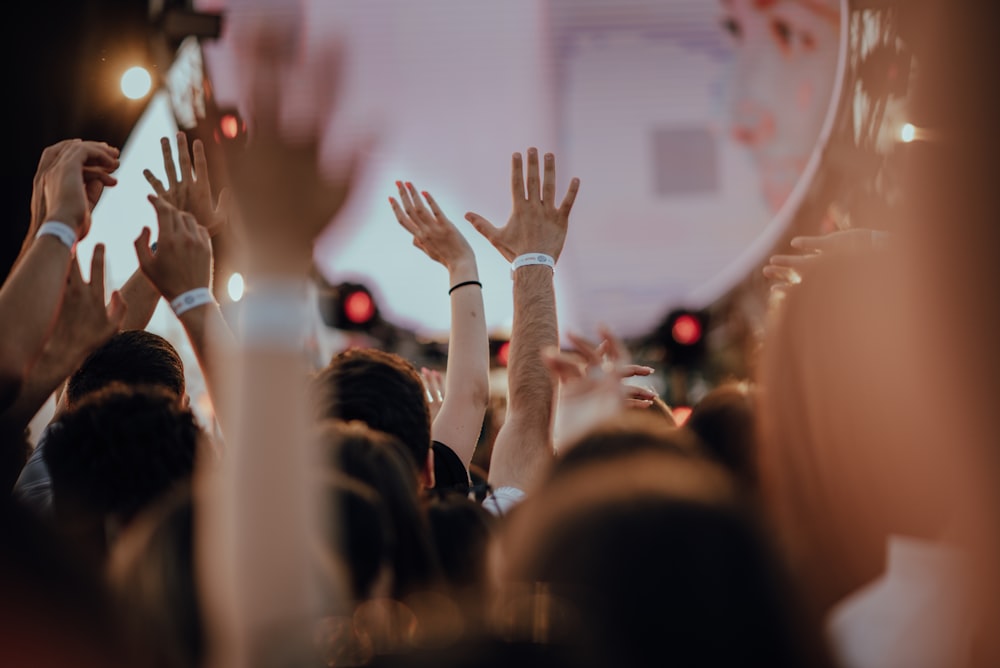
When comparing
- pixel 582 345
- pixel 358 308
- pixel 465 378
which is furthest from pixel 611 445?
pixel 358 308

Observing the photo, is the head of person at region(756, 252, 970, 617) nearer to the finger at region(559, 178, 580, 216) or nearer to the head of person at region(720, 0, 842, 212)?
the finger at region(559, 178, 580, 216)

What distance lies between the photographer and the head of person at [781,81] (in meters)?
4.66

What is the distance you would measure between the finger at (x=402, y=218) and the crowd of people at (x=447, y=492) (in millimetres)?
888

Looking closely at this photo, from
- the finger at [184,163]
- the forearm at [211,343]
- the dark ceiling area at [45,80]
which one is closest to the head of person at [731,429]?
the forearm at [211,343]

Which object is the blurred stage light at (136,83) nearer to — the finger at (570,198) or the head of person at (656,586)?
the finger at (570,198)

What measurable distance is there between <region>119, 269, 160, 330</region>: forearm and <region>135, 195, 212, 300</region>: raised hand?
857 mm

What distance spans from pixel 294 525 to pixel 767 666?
0.50 m

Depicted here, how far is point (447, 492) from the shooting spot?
1.87 meters

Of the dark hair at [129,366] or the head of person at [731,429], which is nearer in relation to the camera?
the head of person at [731,429]

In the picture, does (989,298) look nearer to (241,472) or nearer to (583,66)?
(241,472)

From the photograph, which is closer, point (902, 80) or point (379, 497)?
point (379, 497)

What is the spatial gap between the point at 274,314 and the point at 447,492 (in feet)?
3.38

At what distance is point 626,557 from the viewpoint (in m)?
0.97

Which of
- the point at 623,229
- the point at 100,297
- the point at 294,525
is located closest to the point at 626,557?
the point at 294,525
